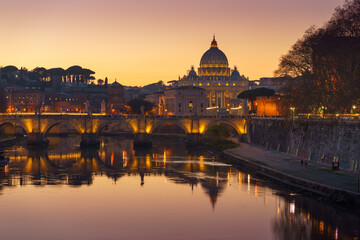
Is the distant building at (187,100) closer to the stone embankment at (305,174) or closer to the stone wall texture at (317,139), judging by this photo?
the stone wall texture at (317,139)

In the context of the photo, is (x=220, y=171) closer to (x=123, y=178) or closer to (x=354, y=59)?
(x=123, y=178)

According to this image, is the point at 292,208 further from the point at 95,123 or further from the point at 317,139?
the point at 95,123

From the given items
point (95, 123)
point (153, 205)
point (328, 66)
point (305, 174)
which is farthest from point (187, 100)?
point (153, 205)

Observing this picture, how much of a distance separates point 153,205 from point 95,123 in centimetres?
6109

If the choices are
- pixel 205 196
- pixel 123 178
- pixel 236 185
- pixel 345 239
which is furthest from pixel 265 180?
pixel 345 239

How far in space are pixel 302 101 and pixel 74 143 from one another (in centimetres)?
5431

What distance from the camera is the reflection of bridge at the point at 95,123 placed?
354 feet

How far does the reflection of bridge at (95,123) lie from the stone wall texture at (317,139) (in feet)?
61.5

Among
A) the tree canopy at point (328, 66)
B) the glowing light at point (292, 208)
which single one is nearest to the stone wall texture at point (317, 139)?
the tree canopy at point (328, 66)

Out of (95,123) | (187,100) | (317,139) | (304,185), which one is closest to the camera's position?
(304,185)

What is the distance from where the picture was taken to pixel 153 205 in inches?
1984

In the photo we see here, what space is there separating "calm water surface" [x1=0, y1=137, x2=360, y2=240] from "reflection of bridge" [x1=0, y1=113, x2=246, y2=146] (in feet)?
99.3

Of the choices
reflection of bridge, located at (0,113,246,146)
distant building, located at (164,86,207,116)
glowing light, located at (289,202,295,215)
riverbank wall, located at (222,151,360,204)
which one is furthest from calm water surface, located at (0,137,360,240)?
distant building, located at (164,86,207,116)

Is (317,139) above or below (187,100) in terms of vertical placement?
below
